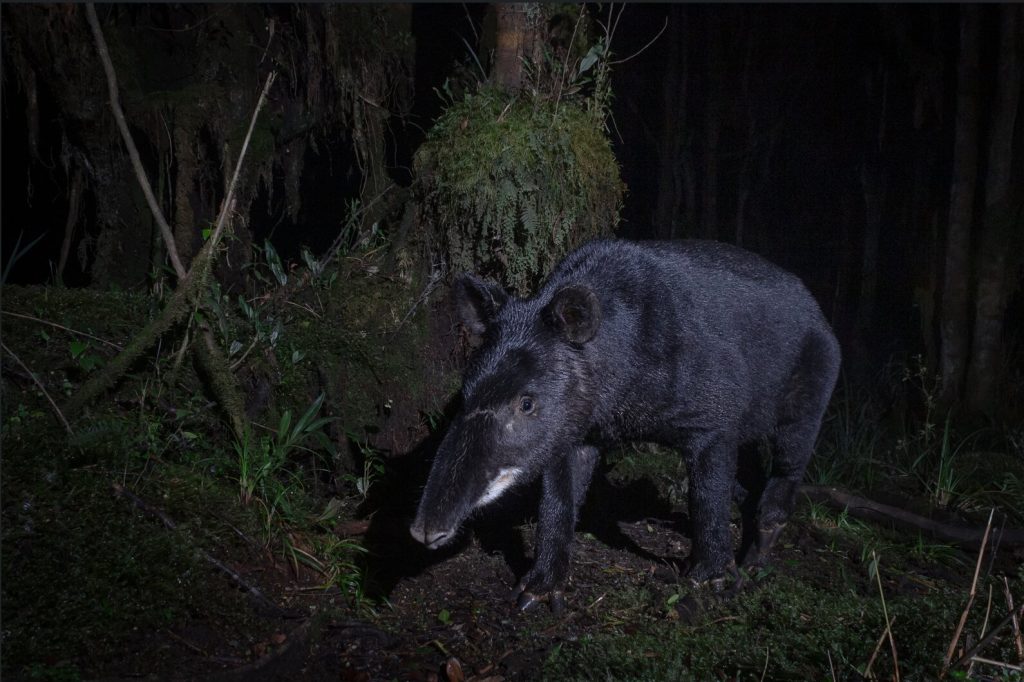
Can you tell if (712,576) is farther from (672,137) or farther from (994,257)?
(672,137)

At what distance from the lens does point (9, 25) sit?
19.9 ft

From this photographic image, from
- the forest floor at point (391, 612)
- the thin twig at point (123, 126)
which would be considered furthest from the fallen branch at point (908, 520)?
the thin twig at point (123, 126)

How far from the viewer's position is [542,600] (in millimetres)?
4012

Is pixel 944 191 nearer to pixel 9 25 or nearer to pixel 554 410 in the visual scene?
pixel 554 410

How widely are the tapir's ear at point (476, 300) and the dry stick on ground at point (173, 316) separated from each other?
1279mm

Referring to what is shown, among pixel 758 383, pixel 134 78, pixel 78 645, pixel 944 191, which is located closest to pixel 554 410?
pixel 758 383

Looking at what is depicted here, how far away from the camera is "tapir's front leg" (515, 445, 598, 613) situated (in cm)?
399

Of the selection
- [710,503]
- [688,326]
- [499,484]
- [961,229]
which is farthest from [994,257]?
[499,484]

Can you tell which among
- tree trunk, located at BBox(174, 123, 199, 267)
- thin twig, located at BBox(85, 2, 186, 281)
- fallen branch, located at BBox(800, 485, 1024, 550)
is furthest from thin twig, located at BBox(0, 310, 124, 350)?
fallen branch, located at BBox(800, 485, 1024, 550)

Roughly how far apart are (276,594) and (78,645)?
89 centimetres

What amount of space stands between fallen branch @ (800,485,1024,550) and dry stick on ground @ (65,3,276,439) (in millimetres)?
4189

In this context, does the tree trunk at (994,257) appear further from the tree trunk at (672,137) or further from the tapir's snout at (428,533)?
the tapir's snout at (428,533)

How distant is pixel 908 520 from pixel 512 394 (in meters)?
3.41

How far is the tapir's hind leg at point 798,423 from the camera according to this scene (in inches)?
197
